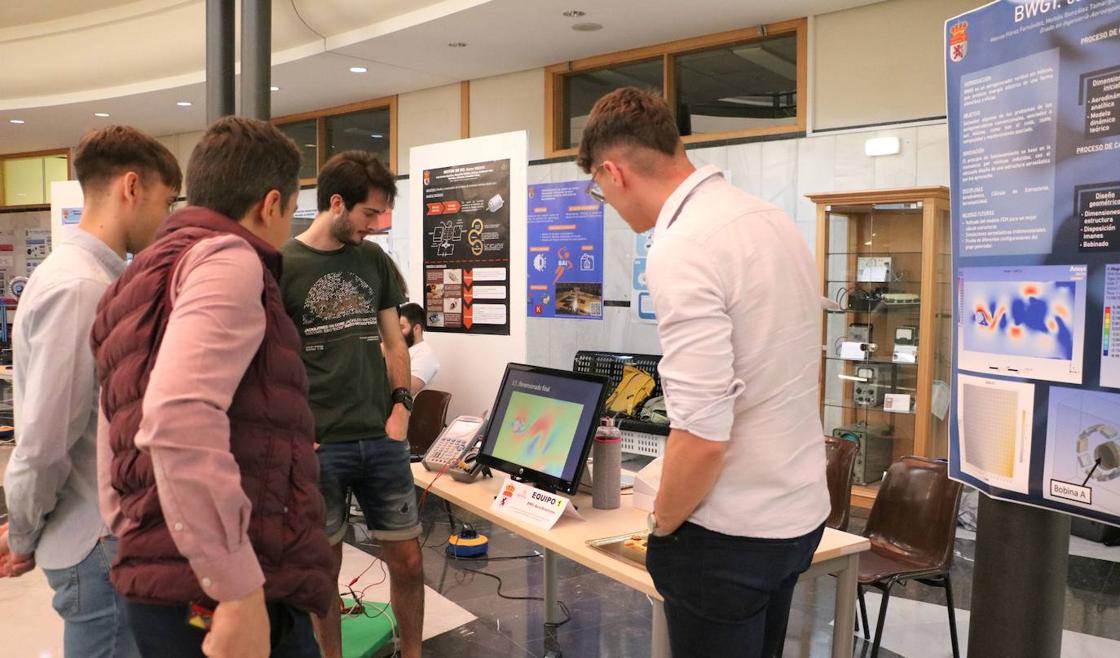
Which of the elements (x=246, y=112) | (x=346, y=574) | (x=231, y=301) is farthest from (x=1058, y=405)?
(x=246, y=112)

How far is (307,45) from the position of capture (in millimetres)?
7496

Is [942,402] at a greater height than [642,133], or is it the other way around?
[642,133]

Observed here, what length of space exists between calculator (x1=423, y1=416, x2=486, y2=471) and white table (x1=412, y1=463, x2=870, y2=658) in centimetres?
18

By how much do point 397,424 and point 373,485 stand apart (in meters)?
0.21

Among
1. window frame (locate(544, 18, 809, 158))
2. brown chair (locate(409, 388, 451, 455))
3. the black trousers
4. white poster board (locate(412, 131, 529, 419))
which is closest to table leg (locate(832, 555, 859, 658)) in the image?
the black trousers

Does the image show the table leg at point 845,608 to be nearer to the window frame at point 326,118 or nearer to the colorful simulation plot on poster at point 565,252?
the colorful simulation plot on poster at point 565,252

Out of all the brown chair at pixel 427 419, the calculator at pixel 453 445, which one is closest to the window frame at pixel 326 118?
the brown chair at pixel 427 419

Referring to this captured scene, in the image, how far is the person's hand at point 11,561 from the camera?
1.87 metres

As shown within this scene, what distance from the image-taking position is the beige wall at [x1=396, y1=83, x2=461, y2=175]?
867cm

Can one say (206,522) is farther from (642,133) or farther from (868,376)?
(868,376)

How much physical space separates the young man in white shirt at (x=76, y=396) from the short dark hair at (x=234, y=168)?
17.9 inches

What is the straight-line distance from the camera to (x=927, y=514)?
332cm

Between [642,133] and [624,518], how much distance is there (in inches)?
54.5

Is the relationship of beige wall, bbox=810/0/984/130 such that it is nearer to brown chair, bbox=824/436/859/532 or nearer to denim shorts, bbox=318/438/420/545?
brown chair, bbox=824/436/859/532
